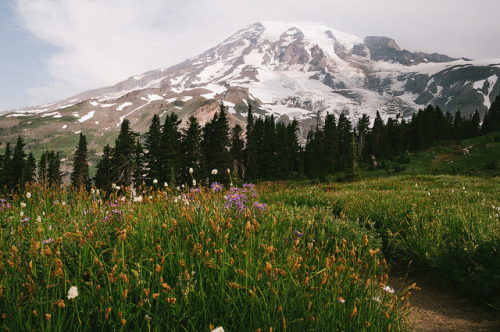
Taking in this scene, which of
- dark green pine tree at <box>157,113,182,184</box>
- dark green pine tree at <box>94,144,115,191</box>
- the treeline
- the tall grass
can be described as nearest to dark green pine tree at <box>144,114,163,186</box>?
the treeline

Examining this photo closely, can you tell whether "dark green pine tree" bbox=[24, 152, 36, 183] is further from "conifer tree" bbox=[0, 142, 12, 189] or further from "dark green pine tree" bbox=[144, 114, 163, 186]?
"dark green pine tree" bbox=[144, 114, 163, 186]

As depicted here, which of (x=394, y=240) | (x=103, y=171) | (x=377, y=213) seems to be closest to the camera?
(x=394, y=240)

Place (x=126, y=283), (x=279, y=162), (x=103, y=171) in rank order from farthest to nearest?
(x=279, y=162) < (x=103, y=171) < (x=126, y=283)

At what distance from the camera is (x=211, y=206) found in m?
A: 4.21

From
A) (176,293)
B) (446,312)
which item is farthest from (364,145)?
(176,293)

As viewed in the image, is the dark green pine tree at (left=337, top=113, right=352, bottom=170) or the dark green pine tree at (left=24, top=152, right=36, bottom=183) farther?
the dark green pine tree at (left=337, top=113, right=352, bottom=170)

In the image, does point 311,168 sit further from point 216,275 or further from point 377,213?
A: point 216,275

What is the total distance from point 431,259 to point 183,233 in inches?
197

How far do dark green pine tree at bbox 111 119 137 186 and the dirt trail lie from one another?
1765 inches

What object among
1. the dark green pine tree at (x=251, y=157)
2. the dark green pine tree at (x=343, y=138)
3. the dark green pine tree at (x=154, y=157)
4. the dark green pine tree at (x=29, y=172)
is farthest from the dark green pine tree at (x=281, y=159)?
the dark green pine tree at (x=29, y=172)

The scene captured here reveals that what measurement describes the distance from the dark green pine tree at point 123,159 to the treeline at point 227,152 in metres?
0.14

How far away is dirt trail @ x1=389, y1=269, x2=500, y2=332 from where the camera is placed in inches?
153

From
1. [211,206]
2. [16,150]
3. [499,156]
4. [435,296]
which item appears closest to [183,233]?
[211,206]

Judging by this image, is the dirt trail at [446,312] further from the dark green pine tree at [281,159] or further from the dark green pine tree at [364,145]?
the dark green pine tree at [364,145]
